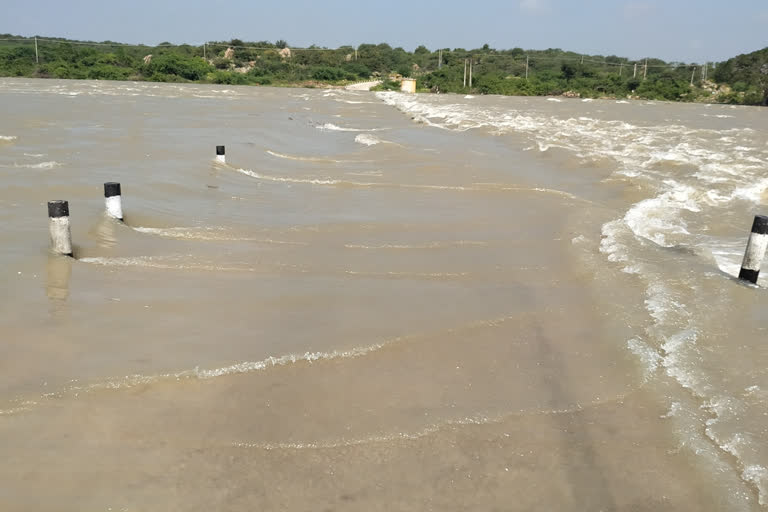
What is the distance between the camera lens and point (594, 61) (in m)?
83.2

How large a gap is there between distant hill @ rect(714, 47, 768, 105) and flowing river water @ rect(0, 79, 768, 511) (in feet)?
139

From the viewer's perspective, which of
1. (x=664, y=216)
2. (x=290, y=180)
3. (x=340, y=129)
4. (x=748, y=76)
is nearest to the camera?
(x=664, y=216)

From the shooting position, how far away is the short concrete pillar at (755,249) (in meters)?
5.73

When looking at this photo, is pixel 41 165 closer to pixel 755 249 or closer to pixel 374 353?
pixel 374 353

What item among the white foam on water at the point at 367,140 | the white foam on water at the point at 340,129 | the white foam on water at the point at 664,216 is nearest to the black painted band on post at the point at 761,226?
the white foam on water at the point at 664,216

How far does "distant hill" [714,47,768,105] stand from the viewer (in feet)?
148

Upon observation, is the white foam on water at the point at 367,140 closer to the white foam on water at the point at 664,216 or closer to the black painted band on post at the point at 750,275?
the white foam on water at the point at 664,216

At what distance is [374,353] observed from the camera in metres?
4.24

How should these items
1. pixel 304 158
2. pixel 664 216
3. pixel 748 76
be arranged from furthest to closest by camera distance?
pixel 748 76 → pixel 304 158 → pixel 664 216

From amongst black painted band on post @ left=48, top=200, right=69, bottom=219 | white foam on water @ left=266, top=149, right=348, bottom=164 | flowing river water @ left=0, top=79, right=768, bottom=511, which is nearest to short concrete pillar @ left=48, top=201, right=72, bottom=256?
black painted band on post @ left=48, top=200, right=69, bottom=219

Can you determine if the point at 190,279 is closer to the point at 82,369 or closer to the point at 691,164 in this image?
the point at 82,369

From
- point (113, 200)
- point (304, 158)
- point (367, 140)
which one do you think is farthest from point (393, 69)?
point (113, 200)

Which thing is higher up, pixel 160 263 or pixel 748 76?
pixel 748 76

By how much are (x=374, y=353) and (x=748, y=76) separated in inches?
2052
